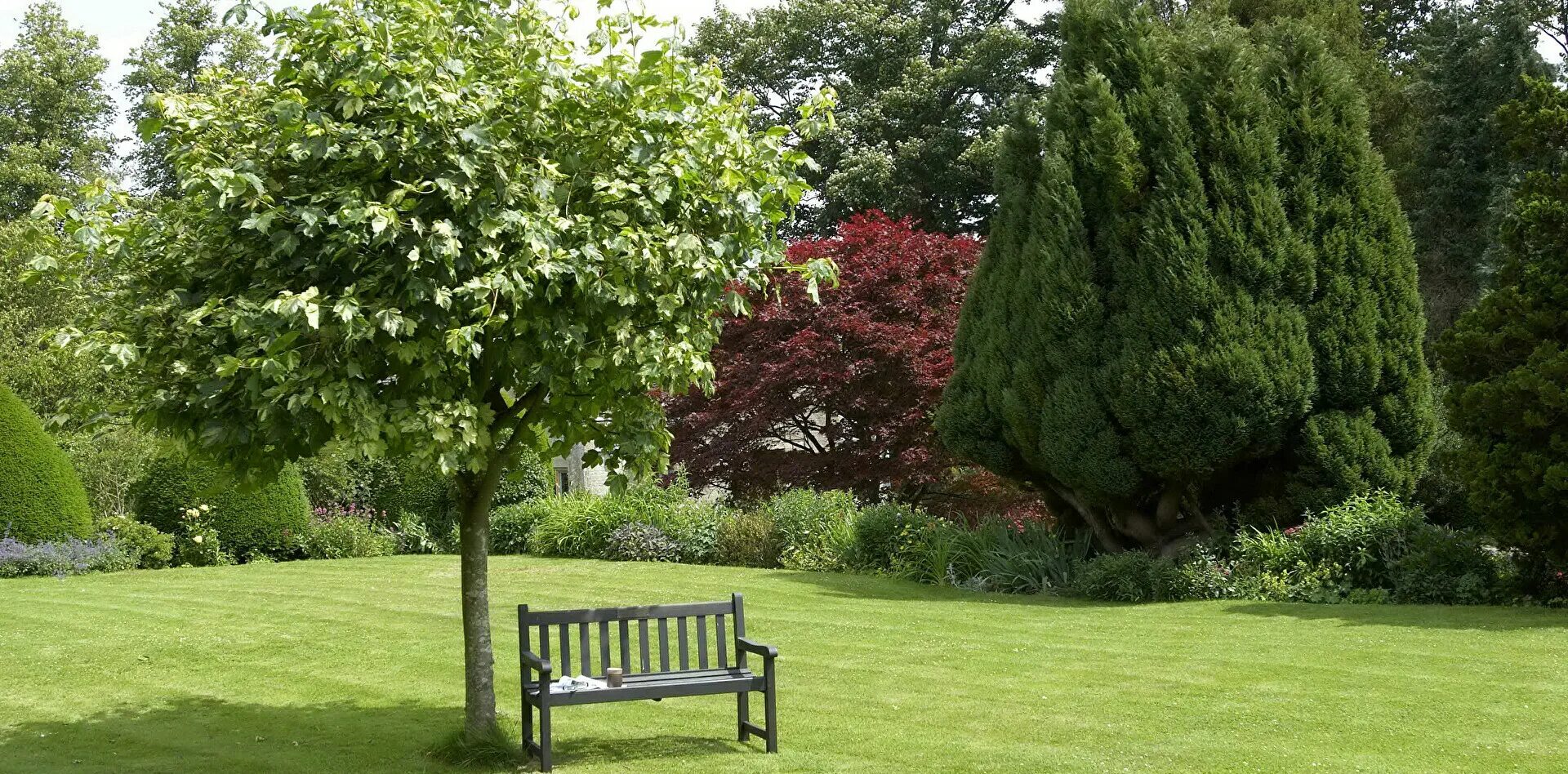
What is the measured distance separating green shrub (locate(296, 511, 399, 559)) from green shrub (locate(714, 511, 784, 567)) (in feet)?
19.0

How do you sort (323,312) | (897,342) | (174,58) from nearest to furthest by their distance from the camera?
(323,312)
(897,342)
(174,58)

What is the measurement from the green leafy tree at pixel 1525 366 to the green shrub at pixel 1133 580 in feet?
8.90

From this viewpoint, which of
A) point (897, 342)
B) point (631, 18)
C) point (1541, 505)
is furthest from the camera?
point (897, 342)

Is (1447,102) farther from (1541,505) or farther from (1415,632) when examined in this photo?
(1415,632)

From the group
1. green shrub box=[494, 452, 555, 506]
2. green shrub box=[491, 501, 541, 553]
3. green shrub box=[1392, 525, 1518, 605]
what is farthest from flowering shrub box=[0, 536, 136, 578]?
green shrub box=[1392, 525, 1518, 605]

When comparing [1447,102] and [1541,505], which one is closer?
[1541,505]

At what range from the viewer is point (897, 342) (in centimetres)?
1825

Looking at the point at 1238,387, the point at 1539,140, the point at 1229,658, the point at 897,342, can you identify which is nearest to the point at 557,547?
the point at 897,342

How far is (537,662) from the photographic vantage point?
666cm

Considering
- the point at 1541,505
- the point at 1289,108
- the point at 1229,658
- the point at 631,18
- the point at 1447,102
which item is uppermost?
the point at 1447,102

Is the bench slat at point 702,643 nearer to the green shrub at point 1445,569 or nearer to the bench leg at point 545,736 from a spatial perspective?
the bench leg at point 545,736

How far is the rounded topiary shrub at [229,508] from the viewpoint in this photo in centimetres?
1848

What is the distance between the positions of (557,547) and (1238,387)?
33.5 feet

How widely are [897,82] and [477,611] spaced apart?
24914 millimetres
